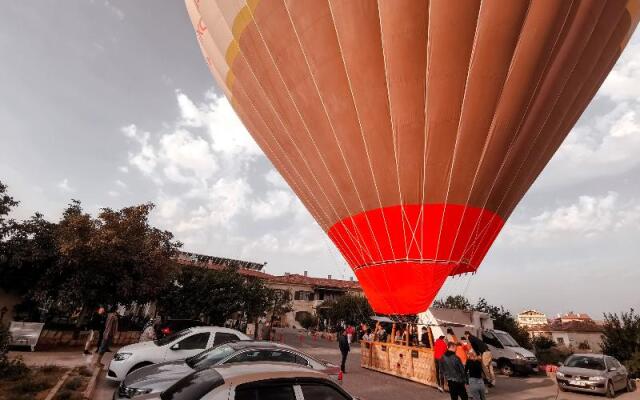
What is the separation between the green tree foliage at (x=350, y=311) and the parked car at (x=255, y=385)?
4229cm

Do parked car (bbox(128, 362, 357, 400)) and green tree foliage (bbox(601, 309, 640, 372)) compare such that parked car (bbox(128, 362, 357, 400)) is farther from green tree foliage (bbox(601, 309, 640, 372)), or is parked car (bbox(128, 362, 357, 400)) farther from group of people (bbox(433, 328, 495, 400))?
green tree foliage (bbox(601, 309, 640, 372))

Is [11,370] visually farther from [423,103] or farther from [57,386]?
[423,103]

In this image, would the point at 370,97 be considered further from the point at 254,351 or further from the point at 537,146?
the point at 254,351

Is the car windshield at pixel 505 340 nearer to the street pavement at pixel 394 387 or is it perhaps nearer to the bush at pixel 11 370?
the street pavement at pixel 394 387

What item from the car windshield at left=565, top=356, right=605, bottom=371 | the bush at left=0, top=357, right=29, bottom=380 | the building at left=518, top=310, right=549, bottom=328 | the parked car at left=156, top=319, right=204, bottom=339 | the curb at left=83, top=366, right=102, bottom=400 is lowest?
the curb at left=83, top=366, right=102, bottom=400

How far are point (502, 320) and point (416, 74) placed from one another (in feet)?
81.7

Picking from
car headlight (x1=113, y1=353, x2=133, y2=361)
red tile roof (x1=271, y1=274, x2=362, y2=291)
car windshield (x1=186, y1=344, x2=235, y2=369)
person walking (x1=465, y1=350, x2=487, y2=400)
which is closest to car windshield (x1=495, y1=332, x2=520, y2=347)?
person walking (x1=465, y1=350, x2=487, y2=400)

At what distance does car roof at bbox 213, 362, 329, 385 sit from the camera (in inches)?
161

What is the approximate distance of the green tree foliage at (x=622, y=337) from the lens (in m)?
20.2

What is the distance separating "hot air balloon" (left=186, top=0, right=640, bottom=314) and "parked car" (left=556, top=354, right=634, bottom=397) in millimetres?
6680

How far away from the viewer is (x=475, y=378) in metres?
9.06

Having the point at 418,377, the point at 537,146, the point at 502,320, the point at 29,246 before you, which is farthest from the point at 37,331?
the point at 502,320

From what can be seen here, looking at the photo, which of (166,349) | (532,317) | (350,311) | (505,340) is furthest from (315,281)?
(532,317)

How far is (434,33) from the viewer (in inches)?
393
